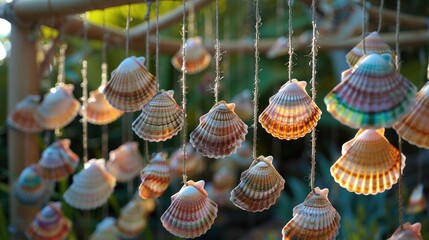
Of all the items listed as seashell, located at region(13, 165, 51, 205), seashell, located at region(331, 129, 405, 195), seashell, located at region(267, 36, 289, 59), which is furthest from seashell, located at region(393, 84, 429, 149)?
seashell, located at region(267, 36, 289, 59)

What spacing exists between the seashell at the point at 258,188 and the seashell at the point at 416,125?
0.18 meters

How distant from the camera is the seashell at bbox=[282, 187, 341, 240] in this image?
0.75 metres

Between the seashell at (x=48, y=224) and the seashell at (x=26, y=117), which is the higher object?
the seashell at (x=26, y=117)

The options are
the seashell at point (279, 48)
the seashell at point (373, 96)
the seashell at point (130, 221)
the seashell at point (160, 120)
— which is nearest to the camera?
the seashell at point (373, 96)

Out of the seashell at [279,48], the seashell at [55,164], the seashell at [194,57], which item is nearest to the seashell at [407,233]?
the seashell at [55,164]

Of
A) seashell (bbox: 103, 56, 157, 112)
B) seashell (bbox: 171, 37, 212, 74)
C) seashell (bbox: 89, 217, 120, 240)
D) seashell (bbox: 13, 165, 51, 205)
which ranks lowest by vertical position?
seashell (bbox: 89, 217, 120, 240)

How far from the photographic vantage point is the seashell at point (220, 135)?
31.5 inches

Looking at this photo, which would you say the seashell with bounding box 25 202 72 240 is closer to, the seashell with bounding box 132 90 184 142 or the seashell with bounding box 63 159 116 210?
the seashell with bounding box 63 159 116 210

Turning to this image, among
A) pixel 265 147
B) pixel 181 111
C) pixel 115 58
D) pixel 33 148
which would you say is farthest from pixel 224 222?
pixel 181 111

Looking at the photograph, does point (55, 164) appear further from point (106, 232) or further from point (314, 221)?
point (314, 221)

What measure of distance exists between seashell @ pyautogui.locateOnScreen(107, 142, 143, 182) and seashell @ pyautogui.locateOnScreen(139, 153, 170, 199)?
19.0 inches

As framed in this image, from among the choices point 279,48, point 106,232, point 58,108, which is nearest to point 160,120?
point 58,108

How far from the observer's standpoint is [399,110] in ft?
2.04

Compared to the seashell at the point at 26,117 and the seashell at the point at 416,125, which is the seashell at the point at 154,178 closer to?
the seashell at the point at 416,125
